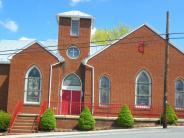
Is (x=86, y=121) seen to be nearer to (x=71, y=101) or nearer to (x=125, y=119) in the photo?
(x=125, y=119)

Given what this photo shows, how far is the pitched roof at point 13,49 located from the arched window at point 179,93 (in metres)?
9.12

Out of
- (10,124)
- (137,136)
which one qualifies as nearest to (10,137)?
(10,124)

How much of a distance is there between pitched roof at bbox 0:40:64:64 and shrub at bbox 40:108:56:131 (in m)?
5.49

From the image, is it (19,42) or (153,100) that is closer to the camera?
(153,100)

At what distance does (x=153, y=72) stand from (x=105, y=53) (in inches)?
155

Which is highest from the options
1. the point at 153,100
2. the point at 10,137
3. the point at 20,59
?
the point at 20,59

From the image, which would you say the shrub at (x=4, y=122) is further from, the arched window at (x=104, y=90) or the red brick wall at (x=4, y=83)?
the arched window at (x=104, y=90)

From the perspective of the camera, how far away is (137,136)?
81.4ft

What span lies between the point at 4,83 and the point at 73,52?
19.6ft

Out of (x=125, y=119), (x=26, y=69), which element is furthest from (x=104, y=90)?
(x=26, y=69)

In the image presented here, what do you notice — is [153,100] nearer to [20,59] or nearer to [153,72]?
[153,72]

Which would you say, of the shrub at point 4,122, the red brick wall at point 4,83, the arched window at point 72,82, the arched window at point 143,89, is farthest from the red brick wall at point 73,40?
the shrub at point 4,122

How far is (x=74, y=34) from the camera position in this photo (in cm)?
3831

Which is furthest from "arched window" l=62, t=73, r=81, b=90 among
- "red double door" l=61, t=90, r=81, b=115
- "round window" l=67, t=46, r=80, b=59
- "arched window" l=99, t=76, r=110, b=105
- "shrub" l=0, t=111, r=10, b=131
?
"shrub" l=0, t=111, r=10, b=131
